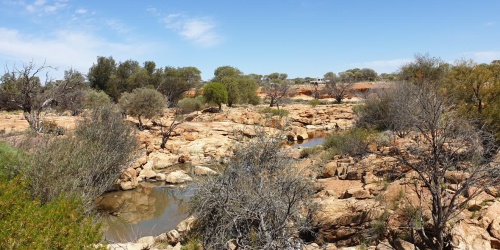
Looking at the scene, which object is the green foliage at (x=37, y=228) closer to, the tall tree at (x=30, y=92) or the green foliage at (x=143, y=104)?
the tall tree at (x=30, y=92)

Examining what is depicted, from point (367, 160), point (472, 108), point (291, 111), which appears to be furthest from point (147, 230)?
point (291, 111)

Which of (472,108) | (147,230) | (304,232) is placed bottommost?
(147,230)

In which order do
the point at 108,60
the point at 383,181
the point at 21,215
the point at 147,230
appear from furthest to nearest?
the point at 108,60 < the point at 147,230 < the point at 383,181 < the point at 21,215

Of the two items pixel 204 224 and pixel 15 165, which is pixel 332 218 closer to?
pixel 204 224

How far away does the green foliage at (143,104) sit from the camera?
1134 inches

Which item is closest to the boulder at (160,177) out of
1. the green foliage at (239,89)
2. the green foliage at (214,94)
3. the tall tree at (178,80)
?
the green foliage at (214,94)

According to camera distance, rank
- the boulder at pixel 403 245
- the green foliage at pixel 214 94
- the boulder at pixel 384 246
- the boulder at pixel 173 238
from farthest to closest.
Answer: the green foliage at pixel 214 94 → the boulder at pixel 173 238 → the boulder at pixel 384 246 → the boulder at pixel 403 245

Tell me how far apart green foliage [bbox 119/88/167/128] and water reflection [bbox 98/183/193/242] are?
43.5 ft

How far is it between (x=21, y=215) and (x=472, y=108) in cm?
1682

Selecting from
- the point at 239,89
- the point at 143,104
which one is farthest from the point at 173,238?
the point at 239,89

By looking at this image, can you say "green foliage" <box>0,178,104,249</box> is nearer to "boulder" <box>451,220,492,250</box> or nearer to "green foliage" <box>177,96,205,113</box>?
"boulder" <box>451,220,492,250</box>

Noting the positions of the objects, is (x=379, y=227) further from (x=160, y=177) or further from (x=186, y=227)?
(x=160, y=177)

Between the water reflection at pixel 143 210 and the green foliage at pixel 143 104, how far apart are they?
1325 cm

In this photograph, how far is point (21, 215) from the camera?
16.4 ft
